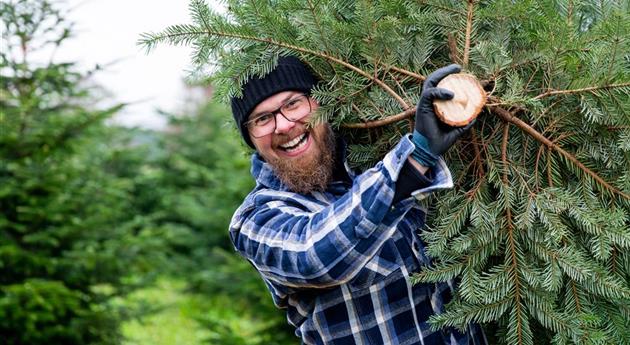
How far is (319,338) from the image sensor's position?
2141 millimetres

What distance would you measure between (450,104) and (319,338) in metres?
→ 0.87

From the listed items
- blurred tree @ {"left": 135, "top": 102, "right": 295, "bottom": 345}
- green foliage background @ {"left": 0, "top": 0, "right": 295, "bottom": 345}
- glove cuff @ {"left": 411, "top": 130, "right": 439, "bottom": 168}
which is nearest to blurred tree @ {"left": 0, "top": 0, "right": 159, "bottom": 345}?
green foliage background @ {"left": 0, "top": 0, "right": 295, "bottom": 345}

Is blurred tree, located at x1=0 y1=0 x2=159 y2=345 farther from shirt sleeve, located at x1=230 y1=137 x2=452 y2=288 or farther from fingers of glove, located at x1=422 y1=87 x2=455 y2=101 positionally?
fingers of glove, located at x1=422 y1=87 x2=455 y2=101

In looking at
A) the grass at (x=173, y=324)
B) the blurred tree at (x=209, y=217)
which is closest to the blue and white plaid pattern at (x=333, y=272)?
the blurred tree at (x=209, y=217)

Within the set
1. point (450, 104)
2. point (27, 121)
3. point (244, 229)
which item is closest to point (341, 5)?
point (450, 104)

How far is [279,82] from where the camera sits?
6.83 ft

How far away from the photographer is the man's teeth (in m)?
2.16

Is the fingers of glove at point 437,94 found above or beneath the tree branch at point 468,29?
beneath

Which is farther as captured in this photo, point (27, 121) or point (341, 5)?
point (27, 121)

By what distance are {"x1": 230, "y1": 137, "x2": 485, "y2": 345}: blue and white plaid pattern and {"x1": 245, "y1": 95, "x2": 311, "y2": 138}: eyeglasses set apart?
132 millimetres

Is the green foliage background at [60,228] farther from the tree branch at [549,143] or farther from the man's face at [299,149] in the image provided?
the tree branch at [549,143]

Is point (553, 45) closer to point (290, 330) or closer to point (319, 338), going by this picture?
point (319, 338)

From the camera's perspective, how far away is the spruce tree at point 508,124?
1.78m

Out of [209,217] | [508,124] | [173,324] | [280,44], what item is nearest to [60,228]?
[209,217]
